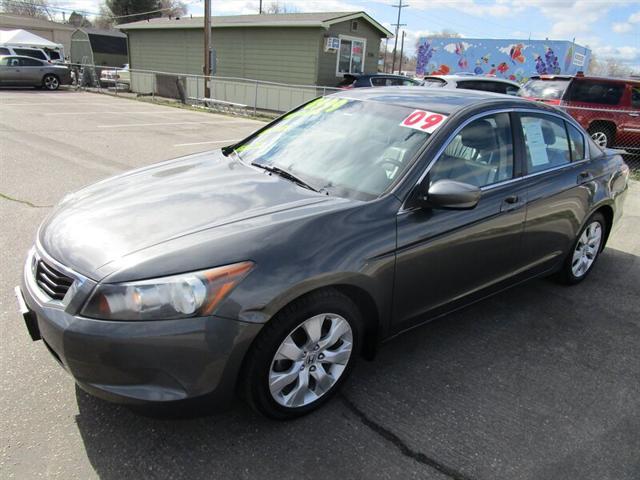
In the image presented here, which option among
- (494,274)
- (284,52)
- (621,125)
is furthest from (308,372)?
(284,52)

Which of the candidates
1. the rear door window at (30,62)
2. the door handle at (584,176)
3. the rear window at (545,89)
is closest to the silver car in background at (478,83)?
the rear window at (545,89)

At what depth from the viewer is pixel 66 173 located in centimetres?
725

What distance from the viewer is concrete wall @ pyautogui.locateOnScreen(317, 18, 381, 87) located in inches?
743

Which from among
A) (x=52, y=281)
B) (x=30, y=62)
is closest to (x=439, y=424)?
(x=52, y=281)

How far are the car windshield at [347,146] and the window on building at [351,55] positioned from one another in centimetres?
1724

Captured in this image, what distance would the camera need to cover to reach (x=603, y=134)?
10.7m

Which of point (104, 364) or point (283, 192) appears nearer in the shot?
point (104, 364)

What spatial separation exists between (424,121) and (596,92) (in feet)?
31.7

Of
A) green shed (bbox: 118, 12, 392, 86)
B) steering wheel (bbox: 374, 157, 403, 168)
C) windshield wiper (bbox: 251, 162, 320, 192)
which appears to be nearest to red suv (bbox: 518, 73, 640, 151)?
steering wheel (bbox: 374, 157, 403, 168)

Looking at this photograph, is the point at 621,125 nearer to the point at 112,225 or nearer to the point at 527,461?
the point at 527,461

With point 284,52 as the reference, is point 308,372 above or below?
below

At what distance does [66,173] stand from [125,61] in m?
38.6

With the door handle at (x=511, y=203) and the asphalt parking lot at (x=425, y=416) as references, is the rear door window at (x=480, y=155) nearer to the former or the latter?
the door handle at (x=511, y=203)

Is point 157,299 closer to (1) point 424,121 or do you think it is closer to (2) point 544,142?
(1) point 424,121
